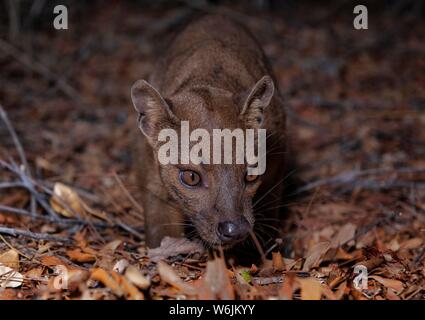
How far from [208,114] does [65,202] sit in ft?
6.71

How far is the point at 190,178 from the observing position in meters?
5.10

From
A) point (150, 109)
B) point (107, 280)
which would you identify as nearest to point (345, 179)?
point (150, 109)

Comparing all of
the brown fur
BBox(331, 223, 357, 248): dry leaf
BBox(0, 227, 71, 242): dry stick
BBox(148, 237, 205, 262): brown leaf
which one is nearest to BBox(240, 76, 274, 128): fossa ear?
the brown fur

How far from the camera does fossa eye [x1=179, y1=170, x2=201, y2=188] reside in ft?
16.7

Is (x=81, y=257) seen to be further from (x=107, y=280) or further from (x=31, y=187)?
(x=31, y=187)

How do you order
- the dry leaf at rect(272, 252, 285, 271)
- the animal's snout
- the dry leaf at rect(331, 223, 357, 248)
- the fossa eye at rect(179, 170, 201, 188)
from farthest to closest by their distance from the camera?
the dry leaf at rect(331, 223, 357, 248), the fossa eye at rect(179, 170, 201, 188), the dry leaf at rect(272, 252, 285, 271), the animal's snout

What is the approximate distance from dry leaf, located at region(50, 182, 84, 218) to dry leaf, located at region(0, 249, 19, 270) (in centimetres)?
143

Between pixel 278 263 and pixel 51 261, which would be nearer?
pixel 51 261

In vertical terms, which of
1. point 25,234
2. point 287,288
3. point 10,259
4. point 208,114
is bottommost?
point 287,288

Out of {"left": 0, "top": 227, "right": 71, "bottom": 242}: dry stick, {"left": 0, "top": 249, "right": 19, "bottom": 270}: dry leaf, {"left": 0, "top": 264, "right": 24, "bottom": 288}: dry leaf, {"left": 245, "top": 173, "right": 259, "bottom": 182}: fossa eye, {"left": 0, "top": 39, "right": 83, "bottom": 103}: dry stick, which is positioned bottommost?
{"left": 0, "top": 264, "right": 24, "bottom": 288}: dry leaf

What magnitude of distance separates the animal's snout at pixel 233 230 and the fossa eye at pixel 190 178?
554mm

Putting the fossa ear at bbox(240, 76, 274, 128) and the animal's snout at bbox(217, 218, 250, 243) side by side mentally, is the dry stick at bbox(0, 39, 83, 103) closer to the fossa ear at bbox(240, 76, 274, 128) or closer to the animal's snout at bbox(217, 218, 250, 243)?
the fossa ear at bbox(240, 76, 274, 128)

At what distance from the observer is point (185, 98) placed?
17.8ft

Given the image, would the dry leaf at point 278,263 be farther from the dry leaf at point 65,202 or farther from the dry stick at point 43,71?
the dry stick at point 43,71
